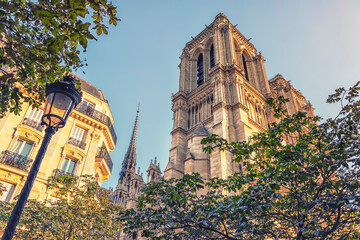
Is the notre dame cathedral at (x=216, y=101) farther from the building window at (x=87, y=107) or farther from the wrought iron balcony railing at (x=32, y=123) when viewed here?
the wrought iron balcony railing at (x=32, y=123)

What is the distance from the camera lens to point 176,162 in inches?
992

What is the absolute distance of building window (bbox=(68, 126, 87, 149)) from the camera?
58.1 feet

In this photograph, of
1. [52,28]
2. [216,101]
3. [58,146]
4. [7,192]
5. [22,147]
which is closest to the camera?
[52,28]

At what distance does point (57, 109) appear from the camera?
212 inches

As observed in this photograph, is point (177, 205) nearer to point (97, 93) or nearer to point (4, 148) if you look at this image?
point (4, 148)

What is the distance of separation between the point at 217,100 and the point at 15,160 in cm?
1787

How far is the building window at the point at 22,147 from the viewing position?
15.4m

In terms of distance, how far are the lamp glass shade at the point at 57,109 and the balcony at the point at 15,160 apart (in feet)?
37.3

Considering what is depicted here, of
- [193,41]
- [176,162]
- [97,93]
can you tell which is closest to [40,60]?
[97,93]

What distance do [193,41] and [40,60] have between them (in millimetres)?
37558

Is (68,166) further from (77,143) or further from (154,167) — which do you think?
(154,167)

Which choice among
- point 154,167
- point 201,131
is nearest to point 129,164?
point 154,167

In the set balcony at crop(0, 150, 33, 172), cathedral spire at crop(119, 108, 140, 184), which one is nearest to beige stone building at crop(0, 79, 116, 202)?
balcony at crop(0, 150, 33, 172)

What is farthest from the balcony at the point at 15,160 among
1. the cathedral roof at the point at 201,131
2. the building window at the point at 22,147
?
the cathedral roof at the point at 201,131
